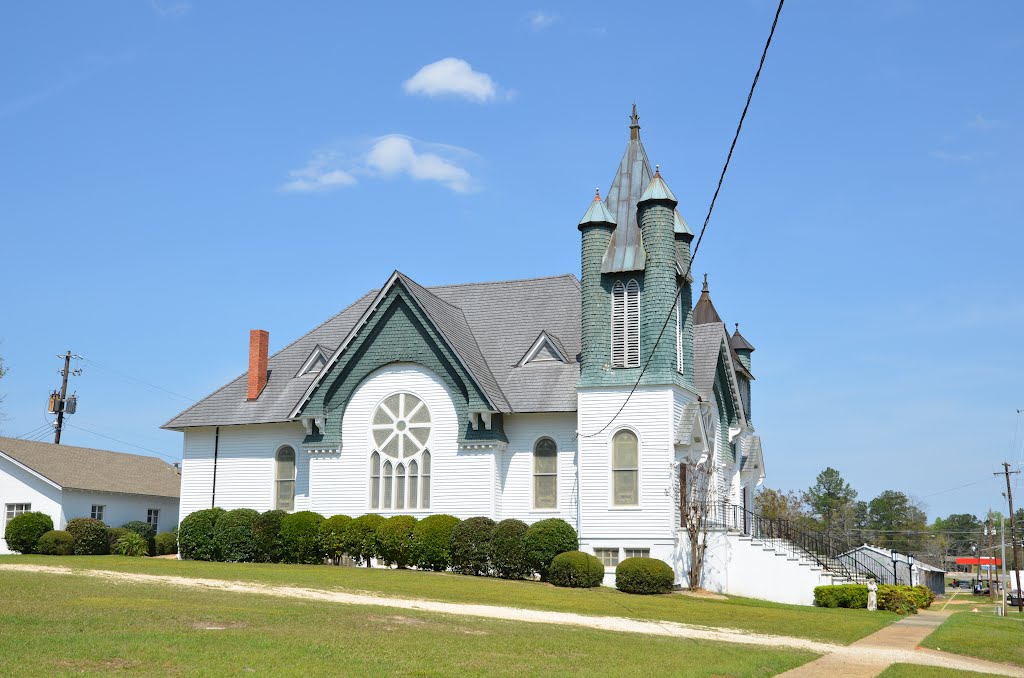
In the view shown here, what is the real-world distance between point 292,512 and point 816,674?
966 inches

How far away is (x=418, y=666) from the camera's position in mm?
14305

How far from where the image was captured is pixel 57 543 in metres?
39.6

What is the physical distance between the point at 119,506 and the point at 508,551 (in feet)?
74.7

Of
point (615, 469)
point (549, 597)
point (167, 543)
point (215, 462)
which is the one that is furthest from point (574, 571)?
point (167, 543)

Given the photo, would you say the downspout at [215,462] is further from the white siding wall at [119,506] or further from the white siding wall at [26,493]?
the white siding wall at [26,493]

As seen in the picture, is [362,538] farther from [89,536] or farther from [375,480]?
[89,536]

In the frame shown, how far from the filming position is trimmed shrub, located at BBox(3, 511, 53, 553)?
40312 mm

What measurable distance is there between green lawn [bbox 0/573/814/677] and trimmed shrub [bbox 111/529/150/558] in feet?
60.8

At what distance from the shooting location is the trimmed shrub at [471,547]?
32.5 metres

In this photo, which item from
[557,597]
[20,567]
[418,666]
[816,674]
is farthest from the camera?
[20,567]

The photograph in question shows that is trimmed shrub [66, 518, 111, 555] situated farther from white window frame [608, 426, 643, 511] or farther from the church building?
white window frame [608, 426, 643, 511]

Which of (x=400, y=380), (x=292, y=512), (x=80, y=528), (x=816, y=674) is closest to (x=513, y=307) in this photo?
(x=400, y=380)

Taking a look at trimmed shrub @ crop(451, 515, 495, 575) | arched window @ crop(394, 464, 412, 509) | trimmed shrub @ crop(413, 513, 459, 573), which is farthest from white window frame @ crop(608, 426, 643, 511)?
arched window @ crop(394, 464, 412, 509)

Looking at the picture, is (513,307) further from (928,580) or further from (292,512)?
(928,580)
